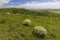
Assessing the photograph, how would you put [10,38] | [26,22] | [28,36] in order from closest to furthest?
[10,38], [28,36], [26,22]

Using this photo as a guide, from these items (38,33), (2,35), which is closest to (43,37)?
(38,33)

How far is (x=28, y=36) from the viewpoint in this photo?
20750mm

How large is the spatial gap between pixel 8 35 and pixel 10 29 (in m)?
2.55

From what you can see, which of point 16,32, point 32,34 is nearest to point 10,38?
point 16,32

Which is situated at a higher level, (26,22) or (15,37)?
(26,22)

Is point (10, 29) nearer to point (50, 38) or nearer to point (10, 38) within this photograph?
point (10, 38)

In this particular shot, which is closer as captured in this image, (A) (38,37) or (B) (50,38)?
(A) (38,37)

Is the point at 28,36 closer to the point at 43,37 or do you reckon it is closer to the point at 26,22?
the point at 43,37

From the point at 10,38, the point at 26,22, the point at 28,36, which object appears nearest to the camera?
the point at 10,38

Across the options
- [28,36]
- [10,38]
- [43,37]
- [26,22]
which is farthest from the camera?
[26,22]

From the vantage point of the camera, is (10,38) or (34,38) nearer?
(10,38)

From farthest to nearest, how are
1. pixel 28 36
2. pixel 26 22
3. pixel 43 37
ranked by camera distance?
pixel 26 22, pixel 43 37, pixel 28 36

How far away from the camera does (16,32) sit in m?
20.8

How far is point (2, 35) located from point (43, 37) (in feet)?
18.7
